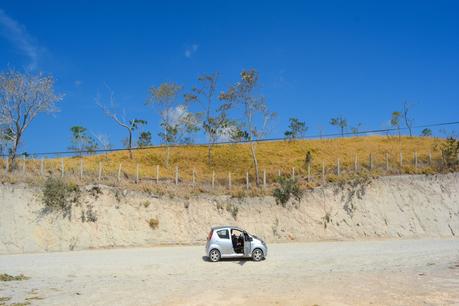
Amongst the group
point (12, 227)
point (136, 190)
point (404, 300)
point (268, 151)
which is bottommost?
point (404, 300)

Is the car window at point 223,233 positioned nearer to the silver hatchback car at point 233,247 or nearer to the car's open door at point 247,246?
the silver hatchback car at point 233,247

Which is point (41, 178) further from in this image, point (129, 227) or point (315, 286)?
point (315, 286)

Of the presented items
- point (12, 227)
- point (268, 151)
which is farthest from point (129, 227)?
point (268, 151)

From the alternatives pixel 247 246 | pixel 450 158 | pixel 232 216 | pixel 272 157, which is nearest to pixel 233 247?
pixel 247 246

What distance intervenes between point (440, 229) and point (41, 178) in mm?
33787

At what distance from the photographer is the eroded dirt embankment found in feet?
108

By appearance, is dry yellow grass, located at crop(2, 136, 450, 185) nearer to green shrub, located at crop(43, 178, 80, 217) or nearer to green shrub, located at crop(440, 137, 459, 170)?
green shrub, located at crop(440, 137, 459, 170)

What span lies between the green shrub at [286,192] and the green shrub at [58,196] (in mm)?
16876

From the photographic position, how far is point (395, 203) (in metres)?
40.6

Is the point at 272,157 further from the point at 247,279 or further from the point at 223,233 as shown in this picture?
the point at 247,279

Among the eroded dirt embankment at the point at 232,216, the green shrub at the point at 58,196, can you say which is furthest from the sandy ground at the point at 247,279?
the green shrub at the point at 58,196

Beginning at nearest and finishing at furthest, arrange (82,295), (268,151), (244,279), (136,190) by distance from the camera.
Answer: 1. (82,295)
2. (244,279)
3. (136,190)
4. (268,151)

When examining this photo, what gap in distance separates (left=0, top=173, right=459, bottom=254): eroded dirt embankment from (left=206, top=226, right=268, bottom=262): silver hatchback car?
41.4 feet

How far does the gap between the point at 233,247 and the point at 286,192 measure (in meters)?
17.1
